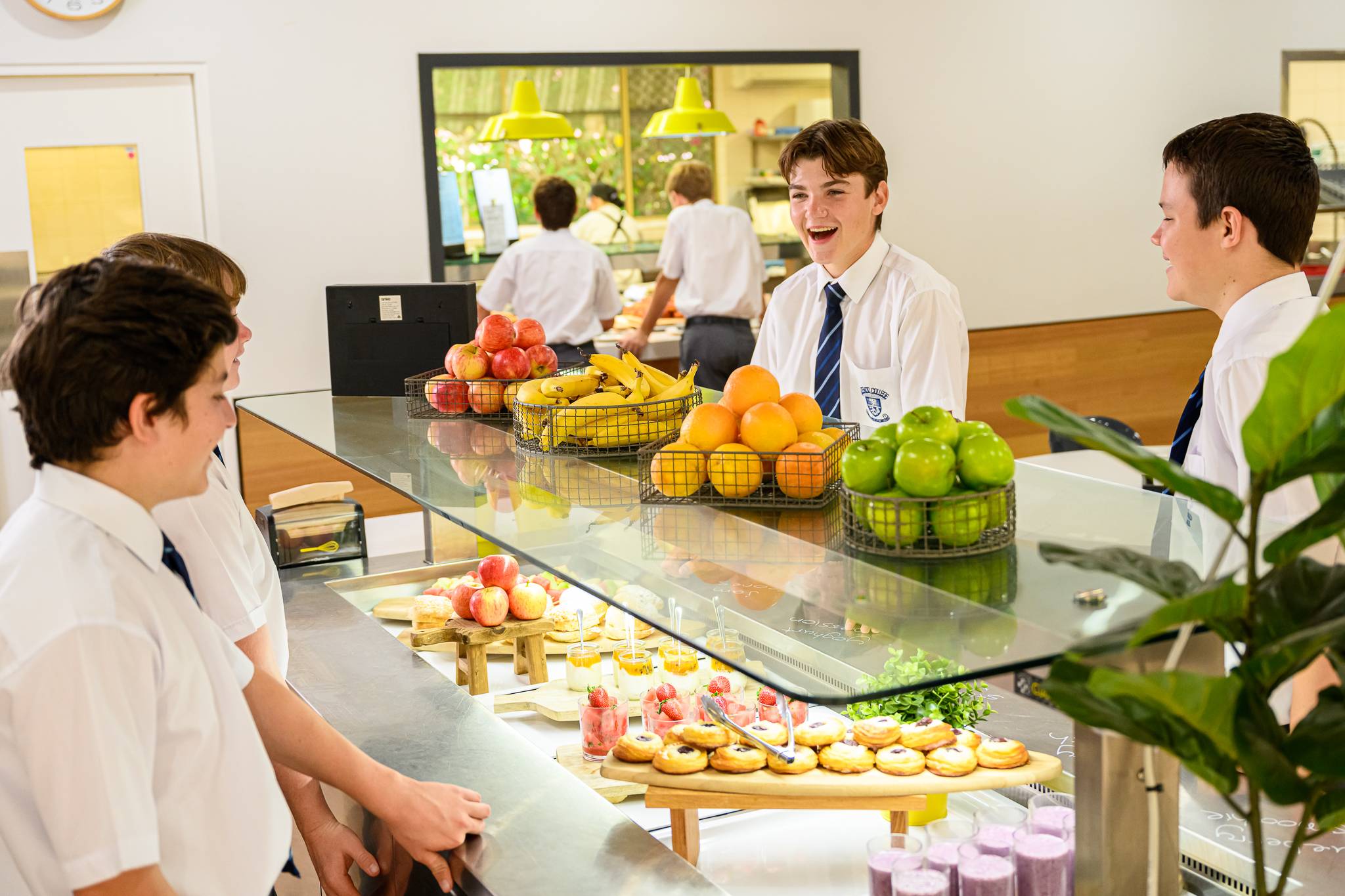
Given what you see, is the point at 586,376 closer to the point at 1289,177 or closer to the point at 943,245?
the point at 1289,177

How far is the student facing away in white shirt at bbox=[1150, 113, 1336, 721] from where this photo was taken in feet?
6.81

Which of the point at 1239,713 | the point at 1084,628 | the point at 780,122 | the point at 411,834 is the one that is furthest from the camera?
the point at 780,122

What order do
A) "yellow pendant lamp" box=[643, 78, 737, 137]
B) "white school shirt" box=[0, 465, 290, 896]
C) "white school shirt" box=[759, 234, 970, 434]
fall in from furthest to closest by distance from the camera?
"yellow pendant lamp" box=[643, 78, 737, 137], "white school shirt" box=[759, 234, 970, 434], "white school shirt" box=[0, 465, 290, 896]

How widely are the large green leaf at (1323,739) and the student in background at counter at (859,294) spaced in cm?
189

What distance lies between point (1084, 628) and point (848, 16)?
6.09m

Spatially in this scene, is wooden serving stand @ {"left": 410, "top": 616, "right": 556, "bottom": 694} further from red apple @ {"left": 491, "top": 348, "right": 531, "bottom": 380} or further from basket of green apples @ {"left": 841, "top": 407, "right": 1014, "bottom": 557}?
basket of green apples @ {"left": 841, "top": 407, "right": 1014, "bottom": 557}

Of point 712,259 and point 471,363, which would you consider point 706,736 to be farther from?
point 712,259

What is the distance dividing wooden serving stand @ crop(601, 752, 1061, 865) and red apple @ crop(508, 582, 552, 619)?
73 centimetres

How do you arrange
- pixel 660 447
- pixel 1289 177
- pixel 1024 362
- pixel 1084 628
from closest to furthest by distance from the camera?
pixel 1084 628 → pixel 660 447 → pixel 1289 177 → pixel 1024 362

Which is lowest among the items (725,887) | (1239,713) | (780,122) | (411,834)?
(725,887)

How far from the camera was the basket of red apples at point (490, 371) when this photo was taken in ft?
8.22

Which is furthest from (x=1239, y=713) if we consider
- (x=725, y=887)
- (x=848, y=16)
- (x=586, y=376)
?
(x=848, y=16)

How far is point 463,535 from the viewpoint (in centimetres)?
319

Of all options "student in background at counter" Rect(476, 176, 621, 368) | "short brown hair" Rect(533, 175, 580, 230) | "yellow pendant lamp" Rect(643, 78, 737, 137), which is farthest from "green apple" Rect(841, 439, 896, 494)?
"yellow pendant lamp" Rect(643, 78, 737, 137)
